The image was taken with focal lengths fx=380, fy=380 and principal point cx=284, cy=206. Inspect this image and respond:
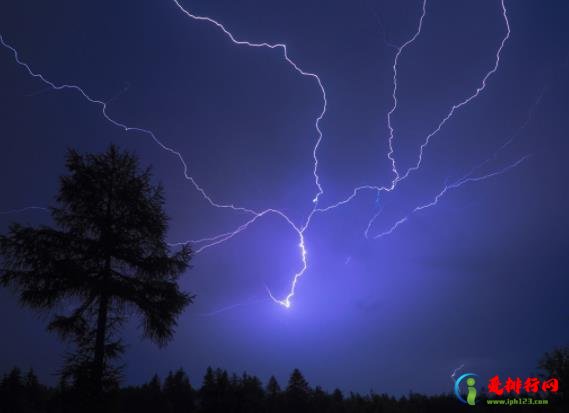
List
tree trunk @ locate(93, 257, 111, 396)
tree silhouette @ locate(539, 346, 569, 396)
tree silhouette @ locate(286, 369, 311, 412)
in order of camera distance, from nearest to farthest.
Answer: tree trunk @ locate(93, 257, 111, 396) → tree silhouette @ locate(539, 346, 569, 396) → tree silhouette @ locate(286, 369, 311, 412)

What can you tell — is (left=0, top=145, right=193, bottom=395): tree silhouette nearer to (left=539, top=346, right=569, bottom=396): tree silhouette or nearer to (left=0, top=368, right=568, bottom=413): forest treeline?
(left=0, top=368, right=568, bottom=413): forest treeline

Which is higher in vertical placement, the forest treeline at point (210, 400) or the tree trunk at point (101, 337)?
the tree trunk at point (101, 337)

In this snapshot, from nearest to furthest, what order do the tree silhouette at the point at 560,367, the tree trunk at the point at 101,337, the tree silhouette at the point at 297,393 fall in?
the tree trunk at the point at 101,337
the tree silhouette at the point at 560,367
the tree silhouette at the point at 297,393

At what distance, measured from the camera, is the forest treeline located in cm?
772

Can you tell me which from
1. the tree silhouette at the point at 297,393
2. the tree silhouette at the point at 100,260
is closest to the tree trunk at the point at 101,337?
the tree silhouette at the point at 100,260

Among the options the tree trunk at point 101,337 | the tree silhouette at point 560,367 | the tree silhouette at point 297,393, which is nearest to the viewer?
the tree trunk at point 101,337

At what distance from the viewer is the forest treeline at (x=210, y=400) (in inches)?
304

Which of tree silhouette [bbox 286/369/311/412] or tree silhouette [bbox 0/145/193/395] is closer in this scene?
tree silhouette [bbox 0/145/193/395]

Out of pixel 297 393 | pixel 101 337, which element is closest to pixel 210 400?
pixel 101 337

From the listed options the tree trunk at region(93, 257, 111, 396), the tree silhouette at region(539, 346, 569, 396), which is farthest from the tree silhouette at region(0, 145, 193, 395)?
the tree silhouette at region(539, 346, 569, 396)

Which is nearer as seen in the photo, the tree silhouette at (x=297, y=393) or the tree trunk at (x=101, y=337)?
the tree trunk at (x=101, y=337)

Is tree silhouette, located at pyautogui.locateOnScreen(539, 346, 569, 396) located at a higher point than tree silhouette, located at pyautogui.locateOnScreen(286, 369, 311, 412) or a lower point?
higher

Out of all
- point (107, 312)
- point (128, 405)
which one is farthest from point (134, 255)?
point (128, 405)

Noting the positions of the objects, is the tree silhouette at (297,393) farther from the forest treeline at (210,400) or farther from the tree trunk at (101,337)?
the tree trunk at (101,337)
